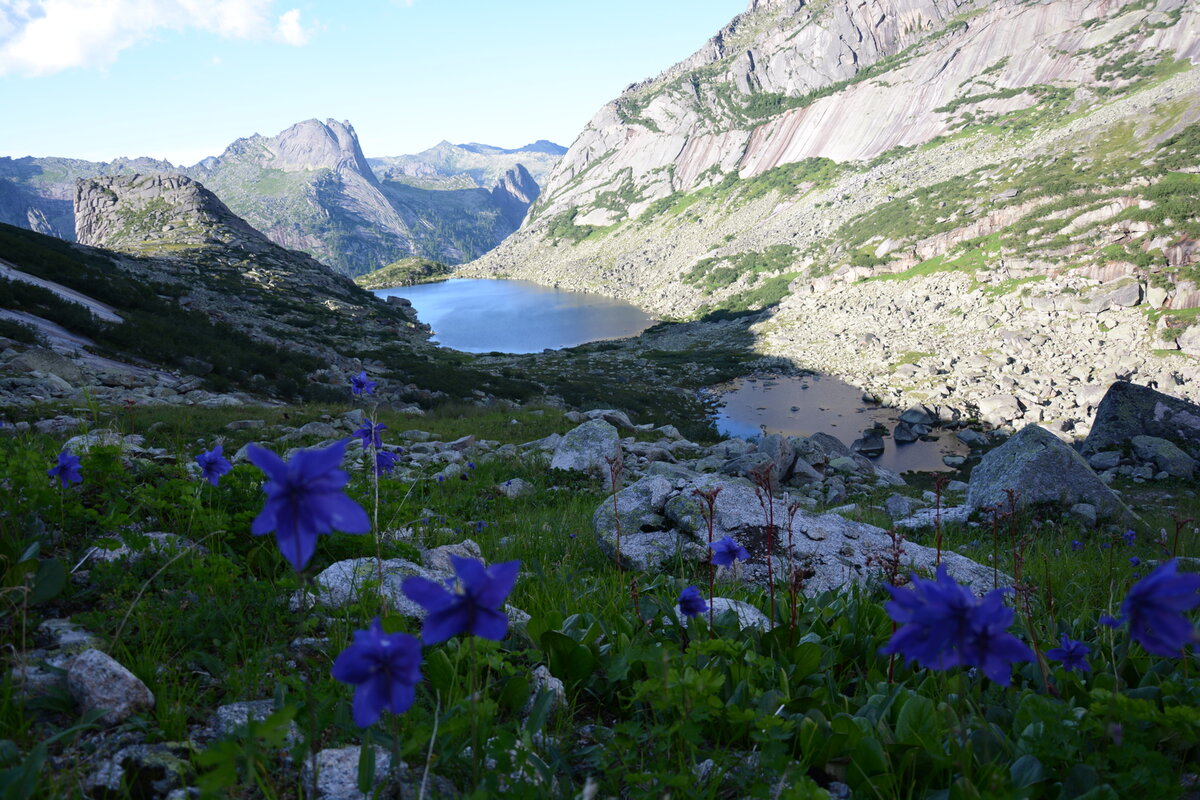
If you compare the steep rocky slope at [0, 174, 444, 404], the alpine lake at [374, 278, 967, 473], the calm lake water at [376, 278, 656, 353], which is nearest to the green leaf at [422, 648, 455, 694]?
the steep rocky slope at [0, 174, 444, 404]

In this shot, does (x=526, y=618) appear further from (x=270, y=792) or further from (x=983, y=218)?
(x=983, y=218)

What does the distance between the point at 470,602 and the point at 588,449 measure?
9244mm

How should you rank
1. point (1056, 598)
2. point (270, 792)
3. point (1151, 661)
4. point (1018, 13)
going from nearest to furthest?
point (270, 792) < point (1151, 661) < point (1056, 598) < point (1018, 13)

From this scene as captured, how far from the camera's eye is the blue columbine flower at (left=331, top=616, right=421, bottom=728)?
1.15m

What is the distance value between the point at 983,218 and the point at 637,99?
535ft

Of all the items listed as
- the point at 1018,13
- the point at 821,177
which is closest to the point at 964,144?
the point at 821,177

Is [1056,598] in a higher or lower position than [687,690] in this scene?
lower

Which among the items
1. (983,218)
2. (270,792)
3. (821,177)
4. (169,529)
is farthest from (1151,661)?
(821,177)

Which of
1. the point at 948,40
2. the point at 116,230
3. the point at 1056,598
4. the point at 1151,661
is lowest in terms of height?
the point at 1056,598

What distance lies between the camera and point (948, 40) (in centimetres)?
11425

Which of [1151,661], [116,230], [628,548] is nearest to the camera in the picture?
[1151,661]

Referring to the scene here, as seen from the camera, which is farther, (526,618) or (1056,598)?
(1056,598)

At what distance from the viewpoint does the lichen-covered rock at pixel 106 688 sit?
1821mm

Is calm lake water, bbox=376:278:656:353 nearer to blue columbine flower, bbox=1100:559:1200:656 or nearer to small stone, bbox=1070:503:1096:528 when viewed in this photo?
small stone, bbox=1070:503:1096:528
